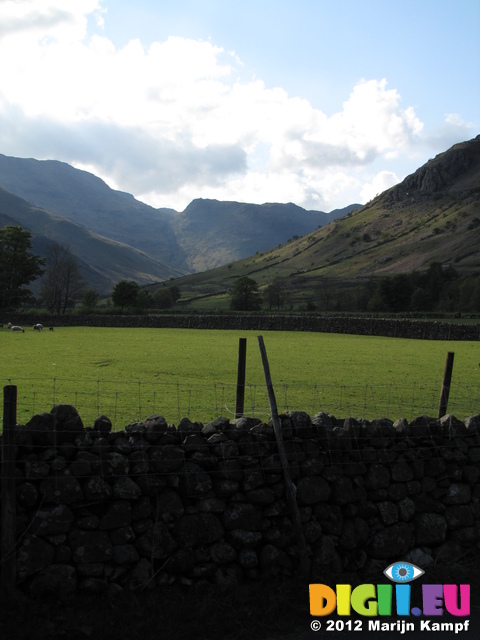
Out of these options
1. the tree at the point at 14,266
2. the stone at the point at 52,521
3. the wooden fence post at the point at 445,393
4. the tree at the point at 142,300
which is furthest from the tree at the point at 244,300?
the stone at the point at 52,521

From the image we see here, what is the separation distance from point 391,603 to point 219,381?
15177 mm

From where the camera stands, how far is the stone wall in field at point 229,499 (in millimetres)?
7270

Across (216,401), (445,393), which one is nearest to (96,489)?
(445,393)

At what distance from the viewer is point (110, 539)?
7.43 m

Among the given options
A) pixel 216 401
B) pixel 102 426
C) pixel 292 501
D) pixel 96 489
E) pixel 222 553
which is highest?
pixel 102 426

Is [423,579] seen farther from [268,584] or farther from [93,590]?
[93,590]

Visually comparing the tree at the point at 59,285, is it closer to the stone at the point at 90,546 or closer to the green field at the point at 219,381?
the green field at the point at 219,381

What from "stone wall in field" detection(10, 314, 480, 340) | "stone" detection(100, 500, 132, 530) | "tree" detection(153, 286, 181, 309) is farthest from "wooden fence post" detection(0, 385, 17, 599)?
"tree" detection(153, 286, 181, 309)

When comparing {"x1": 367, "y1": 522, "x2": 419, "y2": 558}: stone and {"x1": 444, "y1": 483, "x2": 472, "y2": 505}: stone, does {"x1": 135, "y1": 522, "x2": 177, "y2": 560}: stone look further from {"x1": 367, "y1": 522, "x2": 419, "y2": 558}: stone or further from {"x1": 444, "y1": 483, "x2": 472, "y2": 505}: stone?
{"x1": 444, "y1": 483, "x2": 472, "y2": 505}: stone

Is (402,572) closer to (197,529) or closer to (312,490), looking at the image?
(312,490)

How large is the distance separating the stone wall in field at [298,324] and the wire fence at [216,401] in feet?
122

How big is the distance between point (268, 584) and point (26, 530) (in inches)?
130

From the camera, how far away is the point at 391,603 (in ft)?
26.3

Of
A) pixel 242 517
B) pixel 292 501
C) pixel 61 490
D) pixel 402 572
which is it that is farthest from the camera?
pixel 402 572
